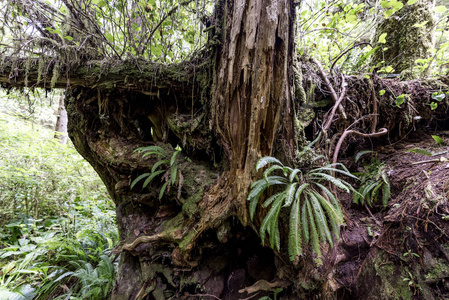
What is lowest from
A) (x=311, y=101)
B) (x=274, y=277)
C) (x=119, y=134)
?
(x=274, y=277)

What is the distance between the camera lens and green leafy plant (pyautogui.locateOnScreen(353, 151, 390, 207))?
2068mm

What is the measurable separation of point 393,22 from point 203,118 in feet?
12.6

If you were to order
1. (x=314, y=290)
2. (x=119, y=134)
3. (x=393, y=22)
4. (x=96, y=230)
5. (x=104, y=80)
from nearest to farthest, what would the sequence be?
(x=314, y=290), (x=104, y=80), (x=119, y=134), (x=393, y=22), (x=96, y=230)

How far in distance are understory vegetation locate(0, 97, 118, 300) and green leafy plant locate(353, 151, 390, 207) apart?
12.0ft

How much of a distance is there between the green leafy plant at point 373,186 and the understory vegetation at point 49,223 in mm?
3646

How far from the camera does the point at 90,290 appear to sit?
9.07 feet

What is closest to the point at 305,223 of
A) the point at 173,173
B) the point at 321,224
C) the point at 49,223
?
the point at 321,224

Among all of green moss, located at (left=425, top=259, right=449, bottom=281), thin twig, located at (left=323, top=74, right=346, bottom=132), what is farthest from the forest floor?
thin twig, located at (left=323, top=74, right=346, bottom=132)

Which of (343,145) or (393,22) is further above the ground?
(393,22)

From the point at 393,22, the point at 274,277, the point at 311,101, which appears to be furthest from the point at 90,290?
the point at 393,22

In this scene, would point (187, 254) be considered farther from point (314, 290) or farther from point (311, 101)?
point (311, 101)

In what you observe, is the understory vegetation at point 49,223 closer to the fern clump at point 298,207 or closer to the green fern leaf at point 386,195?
the fern clump at point 298,207

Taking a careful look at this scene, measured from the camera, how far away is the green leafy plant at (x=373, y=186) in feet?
6.79

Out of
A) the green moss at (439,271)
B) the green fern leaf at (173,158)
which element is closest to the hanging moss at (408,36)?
the green moss at (439,271)
